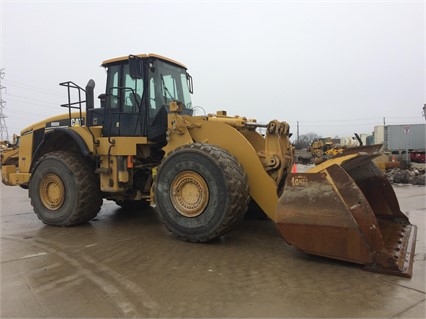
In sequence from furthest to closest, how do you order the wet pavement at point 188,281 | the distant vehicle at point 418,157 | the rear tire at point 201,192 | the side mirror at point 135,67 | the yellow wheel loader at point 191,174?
the distant vehicle at point 418,157
the side mirror at point 135,67
the rear tire at point 201,192
the yellow wheel loader at point 191,174
the wet pavement at point 188,281

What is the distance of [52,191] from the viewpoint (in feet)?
23.0

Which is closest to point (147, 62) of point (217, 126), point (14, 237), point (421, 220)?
point (217, 126)

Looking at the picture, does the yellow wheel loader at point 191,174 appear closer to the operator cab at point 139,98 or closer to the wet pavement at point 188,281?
the operator cab at point 139,98

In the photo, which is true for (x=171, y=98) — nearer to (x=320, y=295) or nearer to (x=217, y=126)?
(x=217, y=126)

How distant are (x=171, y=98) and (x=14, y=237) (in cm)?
343

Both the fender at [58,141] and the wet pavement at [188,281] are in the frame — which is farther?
the fender at [58,141]

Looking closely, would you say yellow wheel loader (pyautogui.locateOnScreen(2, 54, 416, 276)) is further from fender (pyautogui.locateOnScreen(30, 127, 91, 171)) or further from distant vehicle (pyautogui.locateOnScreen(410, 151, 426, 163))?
distant vehicle (pyautogui.locateOnScreen(410, 151, 426, 163))

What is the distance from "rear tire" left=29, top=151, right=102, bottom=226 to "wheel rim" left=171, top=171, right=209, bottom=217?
6.63ft

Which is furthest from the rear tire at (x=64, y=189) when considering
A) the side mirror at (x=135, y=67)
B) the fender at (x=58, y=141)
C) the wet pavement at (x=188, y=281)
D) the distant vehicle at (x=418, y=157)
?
the distant vehicle at (x=418, y=157)

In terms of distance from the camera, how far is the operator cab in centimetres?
658

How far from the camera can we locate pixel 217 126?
5777 mm

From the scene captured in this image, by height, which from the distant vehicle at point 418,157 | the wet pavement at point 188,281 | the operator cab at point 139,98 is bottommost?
the wet pavement at point 188,281

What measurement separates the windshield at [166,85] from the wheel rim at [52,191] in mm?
2103

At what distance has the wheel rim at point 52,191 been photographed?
6.86 meters
